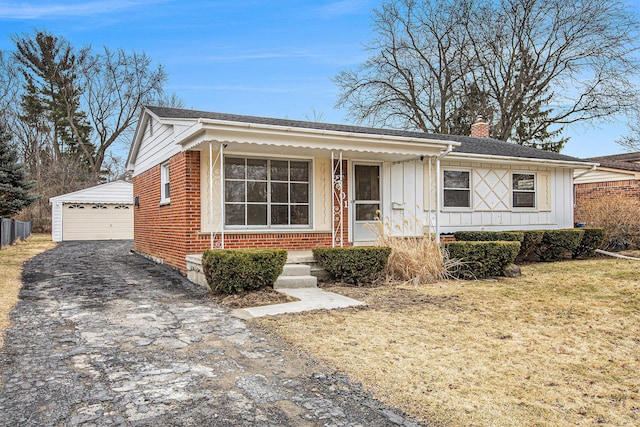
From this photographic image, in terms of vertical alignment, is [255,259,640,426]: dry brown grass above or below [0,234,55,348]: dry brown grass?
below

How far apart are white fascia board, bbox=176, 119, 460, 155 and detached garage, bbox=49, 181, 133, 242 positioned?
52.7 feet

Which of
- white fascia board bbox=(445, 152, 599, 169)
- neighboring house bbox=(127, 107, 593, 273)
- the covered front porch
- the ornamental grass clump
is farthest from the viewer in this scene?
white fascia board bbox=(445, 152, 599, 169)

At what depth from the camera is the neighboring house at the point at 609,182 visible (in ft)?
55.7

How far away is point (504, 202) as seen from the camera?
13.4 meters

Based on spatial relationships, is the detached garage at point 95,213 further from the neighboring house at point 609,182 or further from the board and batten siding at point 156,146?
the neighboring house at point 609,182

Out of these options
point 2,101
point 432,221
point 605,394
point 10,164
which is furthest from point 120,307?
point 2,101

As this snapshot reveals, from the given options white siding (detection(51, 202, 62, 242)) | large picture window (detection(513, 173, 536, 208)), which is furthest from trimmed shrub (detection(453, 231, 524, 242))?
white siding (detection(51, 202, 62, 242))

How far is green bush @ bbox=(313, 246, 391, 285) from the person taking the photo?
8.47 metres

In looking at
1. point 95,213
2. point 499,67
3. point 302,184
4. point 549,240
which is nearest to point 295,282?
point 302,184

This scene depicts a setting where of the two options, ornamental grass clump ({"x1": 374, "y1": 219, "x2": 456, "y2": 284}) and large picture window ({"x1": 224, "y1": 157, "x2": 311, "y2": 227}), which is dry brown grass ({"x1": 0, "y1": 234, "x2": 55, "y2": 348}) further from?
ornamental grass clump ({"x1": 374, "y1": 219, "x2": 456, "y2": 284})

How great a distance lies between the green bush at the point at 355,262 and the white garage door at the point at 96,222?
18848 mm

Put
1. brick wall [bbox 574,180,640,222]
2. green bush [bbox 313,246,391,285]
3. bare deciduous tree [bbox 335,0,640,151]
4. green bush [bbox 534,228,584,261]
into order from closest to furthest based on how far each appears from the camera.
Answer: green bush [bbox 313,246,391,285], green bush [bbox 534,228,584,261], brick wall [bbox 574,180,640,222], bare deciduous tree [bbox 335,0,640,151]

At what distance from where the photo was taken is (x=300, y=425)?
2.95 meters

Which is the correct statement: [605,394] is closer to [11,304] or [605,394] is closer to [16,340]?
[16,340]
